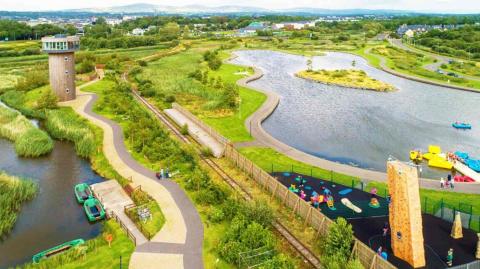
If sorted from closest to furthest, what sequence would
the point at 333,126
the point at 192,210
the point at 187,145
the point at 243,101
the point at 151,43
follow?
the point at 192,210 → the point at 187,145 → the point at 333,126 → the point at 243,101 → the point at 151,43

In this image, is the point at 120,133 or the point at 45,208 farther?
the point at 120,133

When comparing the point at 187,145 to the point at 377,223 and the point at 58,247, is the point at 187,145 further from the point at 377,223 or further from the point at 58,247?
the point at 377,223

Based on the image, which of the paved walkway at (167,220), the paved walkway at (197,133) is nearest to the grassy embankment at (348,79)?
the paved walkway at (197,133)

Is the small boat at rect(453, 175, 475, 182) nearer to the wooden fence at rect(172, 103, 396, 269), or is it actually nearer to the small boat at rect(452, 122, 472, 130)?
the wooden fence at rect(172, 103, 396, 269)

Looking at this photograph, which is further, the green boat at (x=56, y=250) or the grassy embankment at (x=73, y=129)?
the grassy embankment at (x=73, y=129)

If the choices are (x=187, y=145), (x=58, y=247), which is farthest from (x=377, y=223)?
(x=187, y=145)

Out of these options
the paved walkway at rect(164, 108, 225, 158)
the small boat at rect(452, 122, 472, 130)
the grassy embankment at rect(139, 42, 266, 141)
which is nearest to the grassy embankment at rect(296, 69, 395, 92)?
the grassy embankment at rect(139, 42, 266, 141)

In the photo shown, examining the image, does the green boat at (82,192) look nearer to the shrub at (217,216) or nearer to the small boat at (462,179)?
the shrub at (217,216)
